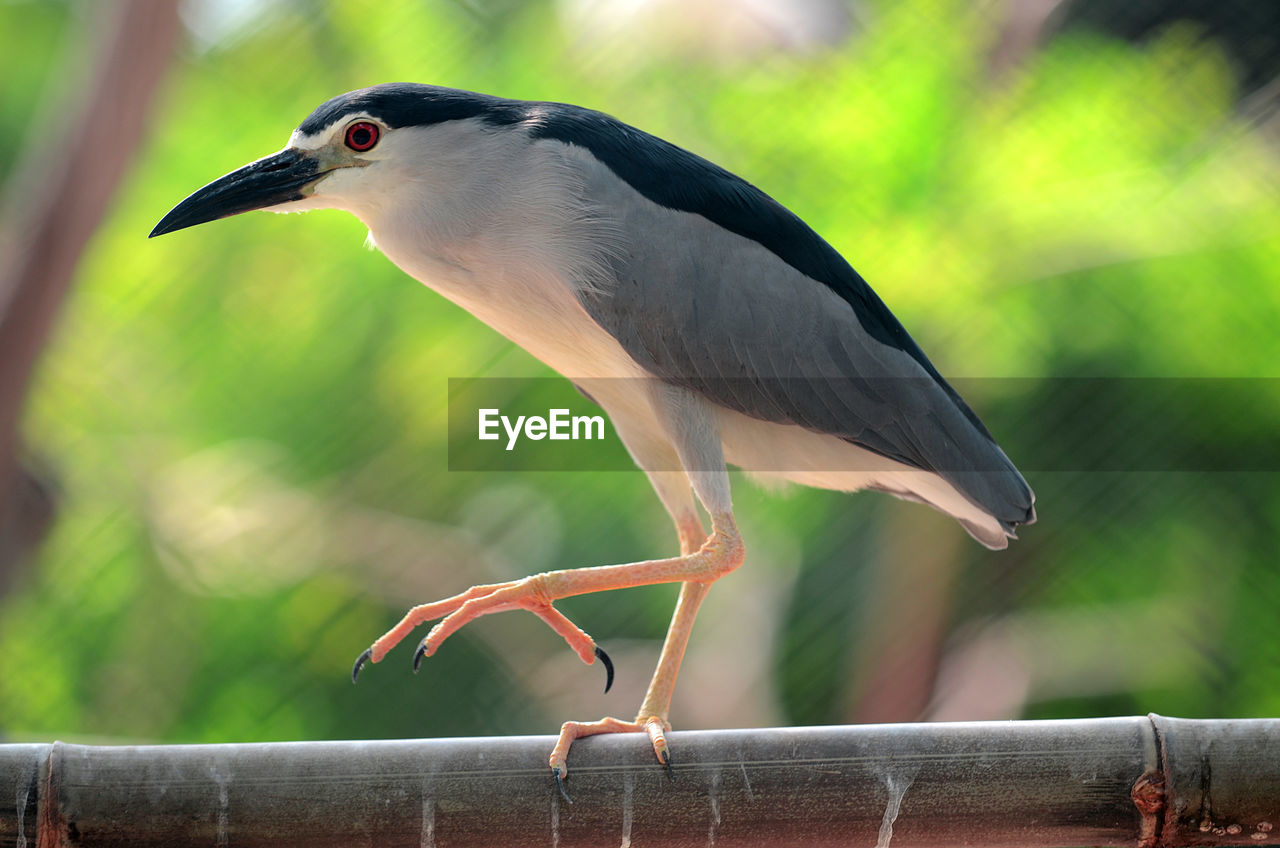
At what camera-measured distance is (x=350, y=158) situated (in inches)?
41.4

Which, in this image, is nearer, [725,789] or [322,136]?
[725,789]

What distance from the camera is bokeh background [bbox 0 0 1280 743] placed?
7.66ft

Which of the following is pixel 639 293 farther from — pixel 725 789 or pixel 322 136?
pixel 725 789

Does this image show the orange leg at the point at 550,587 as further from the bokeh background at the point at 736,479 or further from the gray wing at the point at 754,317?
the bokeh background at the point at 736,479

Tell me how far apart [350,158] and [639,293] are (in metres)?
0.30

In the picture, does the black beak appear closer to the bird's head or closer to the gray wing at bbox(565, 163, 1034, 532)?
the bird's head

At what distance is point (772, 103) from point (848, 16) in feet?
0.92

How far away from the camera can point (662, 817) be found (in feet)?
2.76

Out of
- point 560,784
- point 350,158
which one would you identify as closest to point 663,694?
point 560,784

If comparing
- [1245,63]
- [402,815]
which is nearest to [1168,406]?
[1245,63]

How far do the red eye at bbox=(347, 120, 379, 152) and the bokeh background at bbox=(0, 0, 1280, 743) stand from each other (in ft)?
4.47

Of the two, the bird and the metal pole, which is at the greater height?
the bird

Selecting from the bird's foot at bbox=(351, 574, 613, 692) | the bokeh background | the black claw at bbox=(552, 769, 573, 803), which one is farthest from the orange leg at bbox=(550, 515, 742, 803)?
the bokeh background

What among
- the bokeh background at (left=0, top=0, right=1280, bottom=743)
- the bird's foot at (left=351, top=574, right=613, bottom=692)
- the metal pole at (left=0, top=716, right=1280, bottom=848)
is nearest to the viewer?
the metal pole at (left=0, top=716, right=1280, bottom=848)
